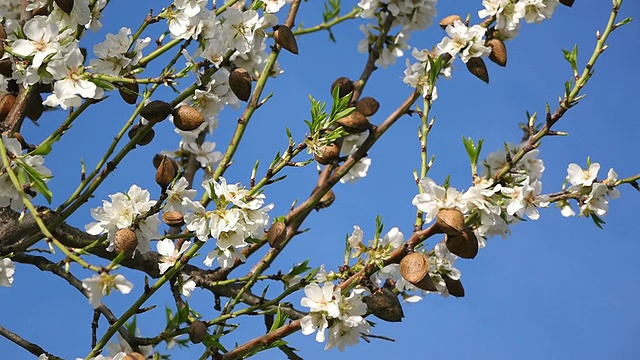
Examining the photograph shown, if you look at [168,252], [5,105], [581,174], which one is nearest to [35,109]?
[5,105]

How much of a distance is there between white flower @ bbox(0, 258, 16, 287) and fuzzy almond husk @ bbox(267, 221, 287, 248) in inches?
24.9

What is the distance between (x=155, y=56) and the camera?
1858 mm

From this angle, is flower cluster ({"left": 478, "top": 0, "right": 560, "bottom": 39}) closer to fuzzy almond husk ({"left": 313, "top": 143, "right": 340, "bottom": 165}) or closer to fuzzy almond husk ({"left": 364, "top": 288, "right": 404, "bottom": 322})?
fuzzy almond husk ({"left": 313, "top": 143, "right": 340, "bottom": 165})

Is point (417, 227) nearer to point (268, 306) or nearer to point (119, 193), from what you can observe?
point (268, 306)

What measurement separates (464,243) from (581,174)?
53cm

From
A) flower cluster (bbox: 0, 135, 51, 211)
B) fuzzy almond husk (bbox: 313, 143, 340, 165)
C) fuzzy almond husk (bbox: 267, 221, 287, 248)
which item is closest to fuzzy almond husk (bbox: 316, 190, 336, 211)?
fuzzy almond husk (bbox: 313, 143, 340, 165)

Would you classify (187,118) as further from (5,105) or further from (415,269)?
(415,269)

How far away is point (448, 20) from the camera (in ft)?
6.75

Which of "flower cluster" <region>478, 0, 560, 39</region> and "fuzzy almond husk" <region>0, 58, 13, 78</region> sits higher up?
"fuzzy almond husk" <region>0, 58, 13, 78</region>

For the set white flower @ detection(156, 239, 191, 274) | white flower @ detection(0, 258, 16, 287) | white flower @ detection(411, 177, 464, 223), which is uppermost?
white flower @ detection(0, 258, 16, 287)

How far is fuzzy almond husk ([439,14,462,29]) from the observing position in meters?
2.04

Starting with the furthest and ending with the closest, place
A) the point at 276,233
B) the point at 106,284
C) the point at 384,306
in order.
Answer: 1. the point at 276,233
2. the point at 384,306
3. the point at 106,284

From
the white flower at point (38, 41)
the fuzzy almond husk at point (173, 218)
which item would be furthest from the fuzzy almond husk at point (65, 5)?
the fuzzy almond husk at point (173, 218)

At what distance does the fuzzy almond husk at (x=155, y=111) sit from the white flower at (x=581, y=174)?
1036mm
